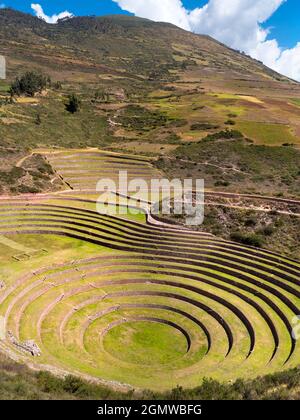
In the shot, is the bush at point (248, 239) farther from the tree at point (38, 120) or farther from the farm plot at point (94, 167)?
the tree at point (38, 120)

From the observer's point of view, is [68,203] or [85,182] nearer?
[68,203]

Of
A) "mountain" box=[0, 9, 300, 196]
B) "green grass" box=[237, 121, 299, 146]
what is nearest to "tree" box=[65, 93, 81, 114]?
"mountain" box=[0, 9, 300, 196]

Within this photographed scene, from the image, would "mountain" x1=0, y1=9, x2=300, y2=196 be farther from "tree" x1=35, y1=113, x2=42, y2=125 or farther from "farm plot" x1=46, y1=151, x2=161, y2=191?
"farm plot" x1=46, y1=151, x2=161, y2=191

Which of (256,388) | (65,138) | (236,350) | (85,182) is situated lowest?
(236,350)

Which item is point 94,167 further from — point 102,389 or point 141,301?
point 102,389

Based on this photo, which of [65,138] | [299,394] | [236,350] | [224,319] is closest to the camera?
[299,394]

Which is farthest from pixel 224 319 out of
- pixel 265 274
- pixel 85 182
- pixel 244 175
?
pixel 244 175

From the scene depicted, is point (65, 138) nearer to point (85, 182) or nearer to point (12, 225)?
point (85, 182)
